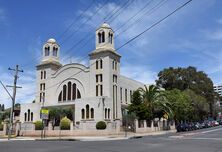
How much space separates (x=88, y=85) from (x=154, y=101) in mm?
13377

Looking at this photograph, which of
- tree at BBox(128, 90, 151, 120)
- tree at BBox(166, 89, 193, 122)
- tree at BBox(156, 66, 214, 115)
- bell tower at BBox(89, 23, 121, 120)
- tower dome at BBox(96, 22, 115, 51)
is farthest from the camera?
tree at BBox(156, 66, 214, 115)

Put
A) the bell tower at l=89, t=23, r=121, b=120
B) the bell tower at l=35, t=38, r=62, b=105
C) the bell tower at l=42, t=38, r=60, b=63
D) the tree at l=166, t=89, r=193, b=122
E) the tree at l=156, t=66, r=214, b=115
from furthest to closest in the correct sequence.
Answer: the tree at l=156, t=66, r=214, b=115, the bell tower at l=42, t=38, r=60, b=63, the bell tower at l=35, t=38, r=62, b=105, the tree at l=166, t=89, r=193, b=122, the bell tower at l=89, t=23, r=121, b=120

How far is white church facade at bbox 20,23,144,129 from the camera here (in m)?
55.2

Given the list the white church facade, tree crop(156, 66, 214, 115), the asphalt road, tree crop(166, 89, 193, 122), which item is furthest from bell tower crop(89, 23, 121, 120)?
tree crop(156, 66, 214, 115)

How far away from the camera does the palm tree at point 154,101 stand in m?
53.7

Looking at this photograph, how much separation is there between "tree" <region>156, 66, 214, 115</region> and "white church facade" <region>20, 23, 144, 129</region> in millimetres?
22746

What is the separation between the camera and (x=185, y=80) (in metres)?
90.2

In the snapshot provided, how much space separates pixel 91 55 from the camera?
6056cm

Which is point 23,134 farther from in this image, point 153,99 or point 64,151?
point 64,151

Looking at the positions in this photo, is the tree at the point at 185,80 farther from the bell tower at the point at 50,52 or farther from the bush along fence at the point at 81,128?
the bush along fence at the point at 81,128

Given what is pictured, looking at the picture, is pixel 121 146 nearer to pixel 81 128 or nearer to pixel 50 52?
pixel 81 128

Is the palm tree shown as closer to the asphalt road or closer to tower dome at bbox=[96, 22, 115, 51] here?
tower dome at bbox=[96, 22, 115, 51]

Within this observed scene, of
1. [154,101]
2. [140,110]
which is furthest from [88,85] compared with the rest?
[154,101]

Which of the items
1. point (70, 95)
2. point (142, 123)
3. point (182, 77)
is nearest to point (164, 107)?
point (142, 123)
